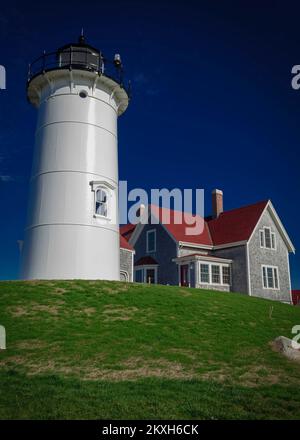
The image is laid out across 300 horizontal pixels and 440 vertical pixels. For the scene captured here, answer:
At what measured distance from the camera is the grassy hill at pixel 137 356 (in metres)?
7.48

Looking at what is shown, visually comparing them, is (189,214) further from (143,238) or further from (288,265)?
(288,265)

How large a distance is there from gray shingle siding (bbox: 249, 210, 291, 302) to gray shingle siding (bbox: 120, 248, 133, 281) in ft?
28.3

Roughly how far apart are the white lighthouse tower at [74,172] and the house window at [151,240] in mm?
10549

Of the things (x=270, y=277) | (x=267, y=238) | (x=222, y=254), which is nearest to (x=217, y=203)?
(x=267, y=238)

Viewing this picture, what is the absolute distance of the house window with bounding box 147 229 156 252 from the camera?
107 feet

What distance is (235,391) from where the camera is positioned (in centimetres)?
834

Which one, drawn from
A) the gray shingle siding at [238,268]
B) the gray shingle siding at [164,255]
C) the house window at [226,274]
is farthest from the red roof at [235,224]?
the gray shingle siding at [164,255]

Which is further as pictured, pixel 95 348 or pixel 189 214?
pixel 189 214

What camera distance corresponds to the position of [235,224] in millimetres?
31875

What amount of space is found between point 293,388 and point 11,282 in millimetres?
12946

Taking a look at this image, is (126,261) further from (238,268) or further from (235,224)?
(235,224)

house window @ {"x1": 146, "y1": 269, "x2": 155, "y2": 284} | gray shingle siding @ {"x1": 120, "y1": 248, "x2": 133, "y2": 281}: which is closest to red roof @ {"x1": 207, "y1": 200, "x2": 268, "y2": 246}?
house window @ {"x1": 146, "y1": 269, "x2": 155, "y2": 284}

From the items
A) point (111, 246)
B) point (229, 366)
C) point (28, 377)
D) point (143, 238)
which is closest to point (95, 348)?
point (28, 377)

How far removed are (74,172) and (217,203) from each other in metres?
17.7
